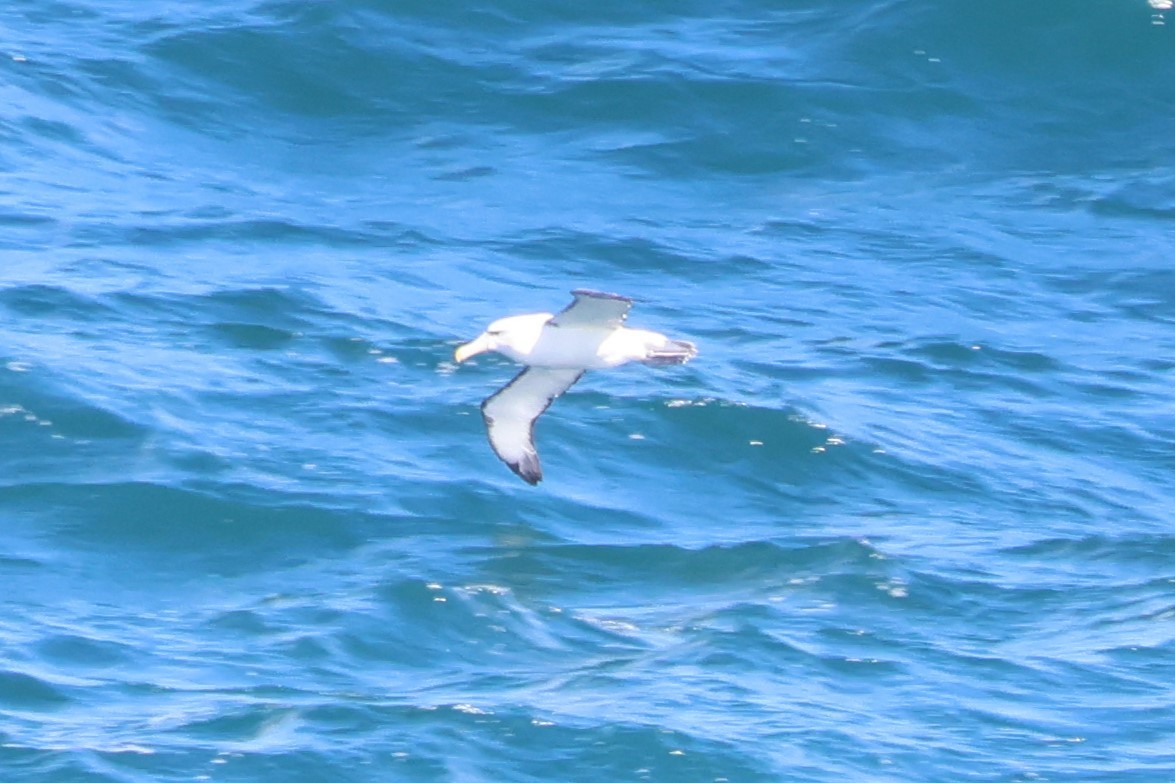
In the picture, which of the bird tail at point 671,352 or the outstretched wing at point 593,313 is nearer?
the outstretched wing at point 593,313

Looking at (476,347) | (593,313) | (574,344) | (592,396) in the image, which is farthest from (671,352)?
(592,396)

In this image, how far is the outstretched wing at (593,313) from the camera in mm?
13883

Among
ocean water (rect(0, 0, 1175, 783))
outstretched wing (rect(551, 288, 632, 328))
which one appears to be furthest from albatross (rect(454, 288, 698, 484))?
ocean water (rect(0, 0, 1175, 783))

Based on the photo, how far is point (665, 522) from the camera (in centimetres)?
1589

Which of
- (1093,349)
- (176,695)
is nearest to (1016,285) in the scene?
(1093,349)

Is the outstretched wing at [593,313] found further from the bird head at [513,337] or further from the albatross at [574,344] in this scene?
the bird head at [513,337]

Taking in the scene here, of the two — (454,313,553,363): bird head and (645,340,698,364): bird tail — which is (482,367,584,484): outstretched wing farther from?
(645,340,698,364): bird tail

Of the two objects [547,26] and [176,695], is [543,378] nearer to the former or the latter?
[176,695]

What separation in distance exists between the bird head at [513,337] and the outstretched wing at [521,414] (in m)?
0.70

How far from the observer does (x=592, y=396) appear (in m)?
18.2

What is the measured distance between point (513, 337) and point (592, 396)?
369 centimetres

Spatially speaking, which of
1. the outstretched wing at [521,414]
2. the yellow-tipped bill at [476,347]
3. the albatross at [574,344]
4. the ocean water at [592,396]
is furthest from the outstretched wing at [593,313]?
the ocean water at [592,396]

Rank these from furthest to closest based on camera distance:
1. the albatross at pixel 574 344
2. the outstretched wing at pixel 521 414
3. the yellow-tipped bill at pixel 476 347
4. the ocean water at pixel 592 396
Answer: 1. the outstretched wing at pixel 521 414
2. the yellow-tipped bill at pixel 476 347
3. the albatross at pixel 574 344
4. the ocean water at pixel 592 396

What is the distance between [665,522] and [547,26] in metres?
11.4
